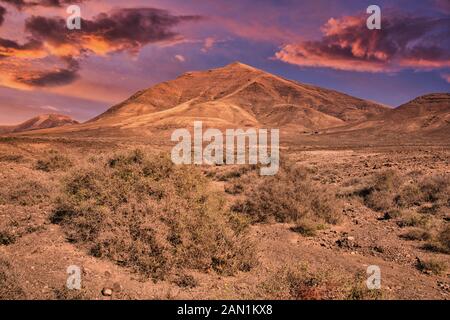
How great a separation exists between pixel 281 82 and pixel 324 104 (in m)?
30.6

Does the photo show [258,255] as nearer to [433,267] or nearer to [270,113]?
[433,267]

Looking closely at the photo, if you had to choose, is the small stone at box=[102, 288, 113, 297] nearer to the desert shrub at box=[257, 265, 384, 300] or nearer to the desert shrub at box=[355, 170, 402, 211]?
the desert shrub at box=[257, 265, 384, 300]

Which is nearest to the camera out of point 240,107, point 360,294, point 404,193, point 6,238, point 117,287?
point 360,294

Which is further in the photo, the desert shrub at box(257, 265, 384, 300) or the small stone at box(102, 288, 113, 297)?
the small stone at box(102, 288, 113, 297)

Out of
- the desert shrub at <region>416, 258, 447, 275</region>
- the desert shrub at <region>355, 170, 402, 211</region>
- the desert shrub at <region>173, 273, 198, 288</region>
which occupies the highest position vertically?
the desert shrub at <region>355, 170, 402, 211</region>

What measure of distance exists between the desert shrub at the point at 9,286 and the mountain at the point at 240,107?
10361 cm

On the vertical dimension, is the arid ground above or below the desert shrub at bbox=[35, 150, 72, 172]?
below

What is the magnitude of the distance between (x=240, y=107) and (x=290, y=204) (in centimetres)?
14448

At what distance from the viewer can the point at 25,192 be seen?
1275 cm

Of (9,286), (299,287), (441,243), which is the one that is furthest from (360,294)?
(9,286)

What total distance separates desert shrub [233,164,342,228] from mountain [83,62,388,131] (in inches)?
3845

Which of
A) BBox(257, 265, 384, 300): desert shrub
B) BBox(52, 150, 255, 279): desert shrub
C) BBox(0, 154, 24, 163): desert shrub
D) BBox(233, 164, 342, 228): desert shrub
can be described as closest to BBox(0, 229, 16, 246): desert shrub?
BBox(52, 150, 255, 279): desert shrub

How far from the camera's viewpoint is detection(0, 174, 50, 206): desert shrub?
12094 mm
